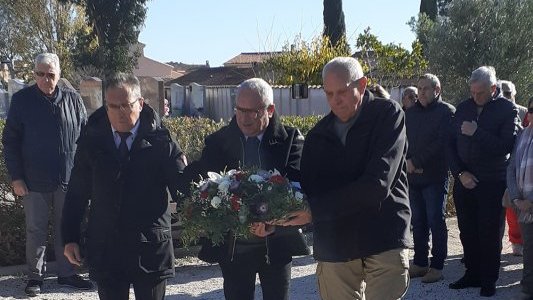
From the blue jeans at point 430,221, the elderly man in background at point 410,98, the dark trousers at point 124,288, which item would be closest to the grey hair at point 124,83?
the dark trousers at point 124,288

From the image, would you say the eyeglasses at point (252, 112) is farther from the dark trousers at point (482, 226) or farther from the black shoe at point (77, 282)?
the black shoe at point (77, 282)

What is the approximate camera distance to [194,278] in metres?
7.28

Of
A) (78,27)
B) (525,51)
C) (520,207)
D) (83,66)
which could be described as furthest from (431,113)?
(78,27)

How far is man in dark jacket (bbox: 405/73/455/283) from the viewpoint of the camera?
6770 mm

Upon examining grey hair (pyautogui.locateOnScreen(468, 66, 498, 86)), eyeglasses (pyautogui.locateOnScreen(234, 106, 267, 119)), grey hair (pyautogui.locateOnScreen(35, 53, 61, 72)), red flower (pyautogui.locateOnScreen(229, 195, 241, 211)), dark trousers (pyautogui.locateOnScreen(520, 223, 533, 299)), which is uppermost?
grey hair (pyautogui.locateOnScreen(35, 53, 61, 72))

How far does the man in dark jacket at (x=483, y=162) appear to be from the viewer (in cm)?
Result: 616

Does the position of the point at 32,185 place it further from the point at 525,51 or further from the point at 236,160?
the point at 525,51

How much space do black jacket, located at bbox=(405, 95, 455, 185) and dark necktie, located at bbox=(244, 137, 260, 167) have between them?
123 inches

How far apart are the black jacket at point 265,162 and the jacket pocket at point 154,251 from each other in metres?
0.24

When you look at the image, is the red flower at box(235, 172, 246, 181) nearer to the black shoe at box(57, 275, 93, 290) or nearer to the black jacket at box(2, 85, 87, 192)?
the black jacket at box(2, 85, 87, 192)

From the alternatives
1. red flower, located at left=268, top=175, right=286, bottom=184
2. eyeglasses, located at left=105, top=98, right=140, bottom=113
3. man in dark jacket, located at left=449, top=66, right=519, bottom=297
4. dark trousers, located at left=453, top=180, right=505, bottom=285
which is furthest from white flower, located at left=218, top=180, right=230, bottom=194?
dark trousers, located at left=453, top=180, right=505, bottom=285

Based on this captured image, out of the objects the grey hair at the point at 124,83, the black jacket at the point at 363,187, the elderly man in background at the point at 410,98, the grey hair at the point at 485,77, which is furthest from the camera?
the elderly man in background at the point at 410,98

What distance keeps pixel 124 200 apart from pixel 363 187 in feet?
4.37

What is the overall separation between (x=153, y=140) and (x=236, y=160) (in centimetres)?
50
